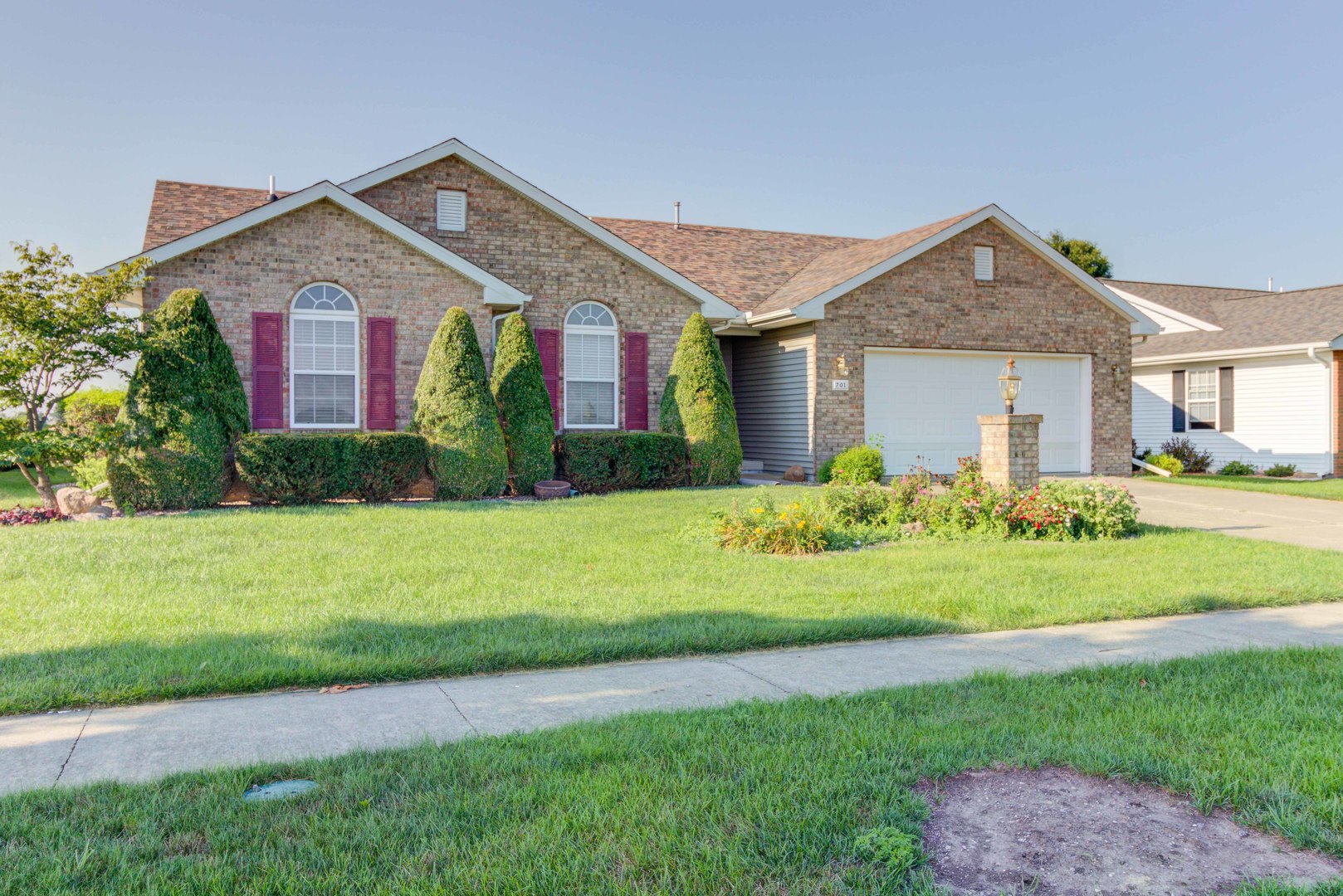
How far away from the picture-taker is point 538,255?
16828mm

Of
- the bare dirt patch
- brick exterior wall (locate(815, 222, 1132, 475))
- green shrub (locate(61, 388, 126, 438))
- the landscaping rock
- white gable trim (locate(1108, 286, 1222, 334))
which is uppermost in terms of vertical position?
white gable trim (locate(1108, 286, 1222, 334))

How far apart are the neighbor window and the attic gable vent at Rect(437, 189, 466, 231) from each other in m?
19.0

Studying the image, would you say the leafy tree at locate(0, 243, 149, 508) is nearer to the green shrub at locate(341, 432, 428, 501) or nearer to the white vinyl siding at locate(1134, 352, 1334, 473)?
the green shrub at locate(341, 432, 428, 501)

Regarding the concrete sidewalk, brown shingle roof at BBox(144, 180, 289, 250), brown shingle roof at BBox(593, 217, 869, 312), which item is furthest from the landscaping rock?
brown shingle roof at BBox(593, 217, 869, 312)

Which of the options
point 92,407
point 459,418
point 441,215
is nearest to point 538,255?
point 441,215

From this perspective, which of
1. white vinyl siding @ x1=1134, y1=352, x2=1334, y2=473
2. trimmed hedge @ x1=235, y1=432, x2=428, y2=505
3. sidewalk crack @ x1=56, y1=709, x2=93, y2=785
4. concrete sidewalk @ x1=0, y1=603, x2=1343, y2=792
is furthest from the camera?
white vinyl siding @ x1=1134, y1=352, x2=1334, y2=473

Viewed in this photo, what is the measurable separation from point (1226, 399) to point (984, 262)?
9.02 m

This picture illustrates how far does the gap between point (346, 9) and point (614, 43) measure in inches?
186

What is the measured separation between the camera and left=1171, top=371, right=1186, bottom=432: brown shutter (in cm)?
2408

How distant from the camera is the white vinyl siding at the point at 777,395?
1786 cm

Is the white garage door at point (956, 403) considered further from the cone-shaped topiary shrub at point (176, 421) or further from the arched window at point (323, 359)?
the cone-shaped topiary shrub at point (176, 421)

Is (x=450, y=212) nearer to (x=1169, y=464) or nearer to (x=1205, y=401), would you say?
(x=1169, y=464)

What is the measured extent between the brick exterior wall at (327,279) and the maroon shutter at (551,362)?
4.15ft

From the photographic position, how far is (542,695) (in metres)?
4.95
